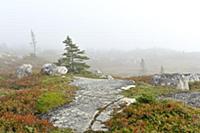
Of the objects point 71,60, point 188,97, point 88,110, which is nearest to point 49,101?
point 88,110

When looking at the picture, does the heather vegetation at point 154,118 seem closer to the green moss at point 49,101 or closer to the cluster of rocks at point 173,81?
the green moss at point 49,101

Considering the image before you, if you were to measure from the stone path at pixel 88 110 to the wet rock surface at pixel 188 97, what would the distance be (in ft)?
14.5

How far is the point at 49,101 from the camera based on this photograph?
24.0 metres

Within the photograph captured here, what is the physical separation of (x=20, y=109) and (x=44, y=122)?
3294 mm

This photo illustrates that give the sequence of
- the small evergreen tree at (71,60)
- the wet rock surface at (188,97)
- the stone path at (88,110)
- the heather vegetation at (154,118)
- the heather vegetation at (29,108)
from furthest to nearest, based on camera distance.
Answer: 1. the small evergreen tree at (71,60)
2. the wet rock surface at (188,97)
3. the stone path at (88,110)
4. the heather vegetation at (29,108)
5. the heather vegetation at (154,118)

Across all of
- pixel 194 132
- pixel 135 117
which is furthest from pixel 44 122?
pixel 194 132

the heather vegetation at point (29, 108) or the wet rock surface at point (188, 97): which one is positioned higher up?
the heather vegetation at point (29, 108)

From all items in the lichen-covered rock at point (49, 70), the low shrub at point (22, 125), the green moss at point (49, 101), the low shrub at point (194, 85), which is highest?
the lichen-covered rock at point (49, 70)

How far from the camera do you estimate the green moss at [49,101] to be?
23031 millimetres

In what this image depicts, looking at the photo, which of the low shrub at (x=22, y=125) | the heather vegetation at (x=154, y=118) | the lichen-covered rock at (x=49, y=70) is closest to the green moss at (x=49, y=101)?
the low shrub at (x=22, y=125)

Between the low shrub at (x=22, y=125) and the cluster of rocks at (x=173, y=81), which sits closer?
the low shrub at (x=22, y=125)

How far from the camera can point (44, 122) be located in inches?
773

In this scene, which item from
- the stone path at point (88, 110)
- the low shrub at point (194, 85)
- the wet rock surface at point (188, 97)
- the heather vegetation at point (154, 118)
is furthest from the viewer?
the low shrub at point (194, 85)

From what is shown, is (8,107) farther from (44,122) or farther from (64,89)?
(64,89)
